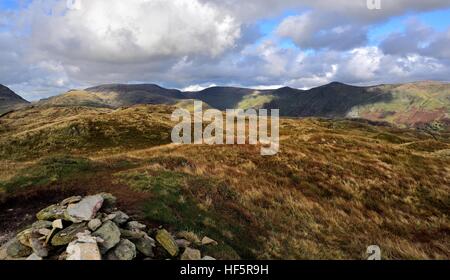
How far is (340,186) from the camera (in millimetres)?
25672

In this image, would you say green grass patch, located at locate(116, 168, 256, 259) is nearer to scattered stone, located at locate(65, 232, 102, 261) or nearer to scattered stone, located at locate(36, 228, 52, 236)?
scattered stone, located at locate(36, 228, 52, 236)

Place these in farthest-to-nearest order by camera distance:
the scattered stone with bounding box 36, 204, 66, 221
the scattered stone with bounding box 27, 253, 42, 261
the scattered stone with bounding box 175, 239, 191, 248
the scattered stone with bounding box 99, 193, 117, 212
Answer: the scattered stone with bounding box 99, 193, 117, 212, the scattered stone with bounding box 36, 204, 66, 221, the scattered stone with bounding box 175, 239, 191, 248, the scattered stone with bounding box 27, 253, 42, 261

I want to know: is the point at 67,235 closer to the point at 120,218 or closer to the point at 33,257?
the point at 33,257

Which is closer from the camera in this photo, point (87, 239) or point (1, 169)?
point (87, 239)

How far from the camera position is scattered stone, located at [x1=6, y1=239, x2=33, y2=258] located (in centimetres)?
1107

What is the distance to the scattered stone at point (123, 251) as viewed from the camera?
1071cm

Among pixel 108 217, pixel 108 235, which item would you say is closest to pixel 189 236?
pixel 108 217

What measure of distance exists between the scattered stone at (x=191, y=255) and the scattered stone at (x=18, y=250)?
4.55 meters

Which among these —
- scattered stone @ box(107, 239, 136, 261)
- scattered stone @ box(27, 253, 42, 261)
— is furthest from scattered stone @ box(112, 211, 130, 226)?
scattered stone @ box(27, 253, 42, 261)

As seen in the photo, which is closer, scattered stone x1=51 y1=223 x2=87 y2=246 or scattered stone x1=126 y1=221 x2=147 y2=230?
scattered stone x1=51 y1=223 x2=87 y2=246

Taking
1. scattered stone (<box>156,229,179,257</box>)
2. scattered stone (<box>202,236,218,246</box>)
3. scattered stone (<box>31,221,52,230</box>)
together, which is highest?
scattered stone (<box>31,221,52,230</box>)

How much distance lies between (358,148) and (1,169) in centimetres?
3502
